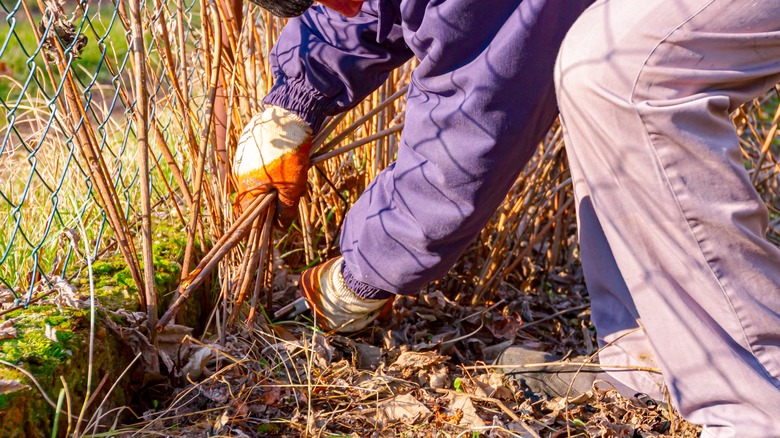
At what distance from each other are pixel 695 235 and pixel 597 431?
1.69ft

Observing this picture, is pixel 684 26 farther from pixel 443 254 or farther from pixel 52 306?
pixel 52 306

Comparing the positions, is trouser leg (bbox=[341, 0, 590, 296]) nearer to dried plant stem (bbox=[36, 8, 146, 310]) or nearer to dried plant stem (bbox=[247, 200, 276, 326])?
dried plant stem (bbox=[247, 200, 276, 326])

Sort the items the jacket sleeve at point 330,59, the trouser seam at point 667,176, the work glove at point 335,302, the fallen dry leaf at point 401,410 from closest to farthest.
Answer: the trouser seam at point 667,176
the fallen dry leaf at point 401,410
the jacket sleeve at point 330,59
the work glove at point 335,302

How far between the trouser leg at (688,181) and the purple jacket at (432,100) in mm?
150

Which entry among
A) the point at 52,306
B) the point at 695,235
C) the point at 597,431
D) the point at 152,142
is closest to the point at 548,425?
the point at 597,431

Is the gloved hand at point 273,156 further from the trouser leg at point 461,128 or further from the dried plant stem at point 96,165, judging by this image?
the dried plant stem at point 96,165

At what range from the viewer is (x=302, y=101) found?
1.85 metres

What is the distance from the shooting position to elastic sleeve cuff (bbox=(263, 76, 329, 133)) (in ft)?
6.06

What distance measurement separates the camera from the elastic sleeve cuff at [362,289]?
1882mm

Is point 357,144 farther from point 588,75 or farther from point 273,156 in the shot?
point 588,75

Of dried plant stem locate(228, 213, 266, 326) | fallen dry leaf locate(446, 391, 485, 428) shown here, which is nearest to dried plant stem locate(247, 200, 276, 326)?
dried plant stem locate(228, 213, 266, 326)

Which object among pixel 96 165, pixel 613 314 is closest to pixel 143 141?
pixel 96 165

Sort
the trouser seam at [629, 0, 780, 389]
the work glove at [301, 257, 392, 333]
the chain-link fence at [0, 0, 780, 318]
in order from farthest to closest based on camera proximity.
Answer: the work glove at [301, 257, 392, 333] < the chain-link fence at [0, 0, 780, 318] < the trouser seam at [629, 0, 780, 389]

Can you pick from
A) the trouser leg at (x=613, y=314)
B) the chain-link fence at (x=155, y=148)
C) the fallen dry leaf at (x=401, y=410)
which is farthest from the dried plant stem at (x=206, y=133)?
the trouser leg at (x=613, y=314)
